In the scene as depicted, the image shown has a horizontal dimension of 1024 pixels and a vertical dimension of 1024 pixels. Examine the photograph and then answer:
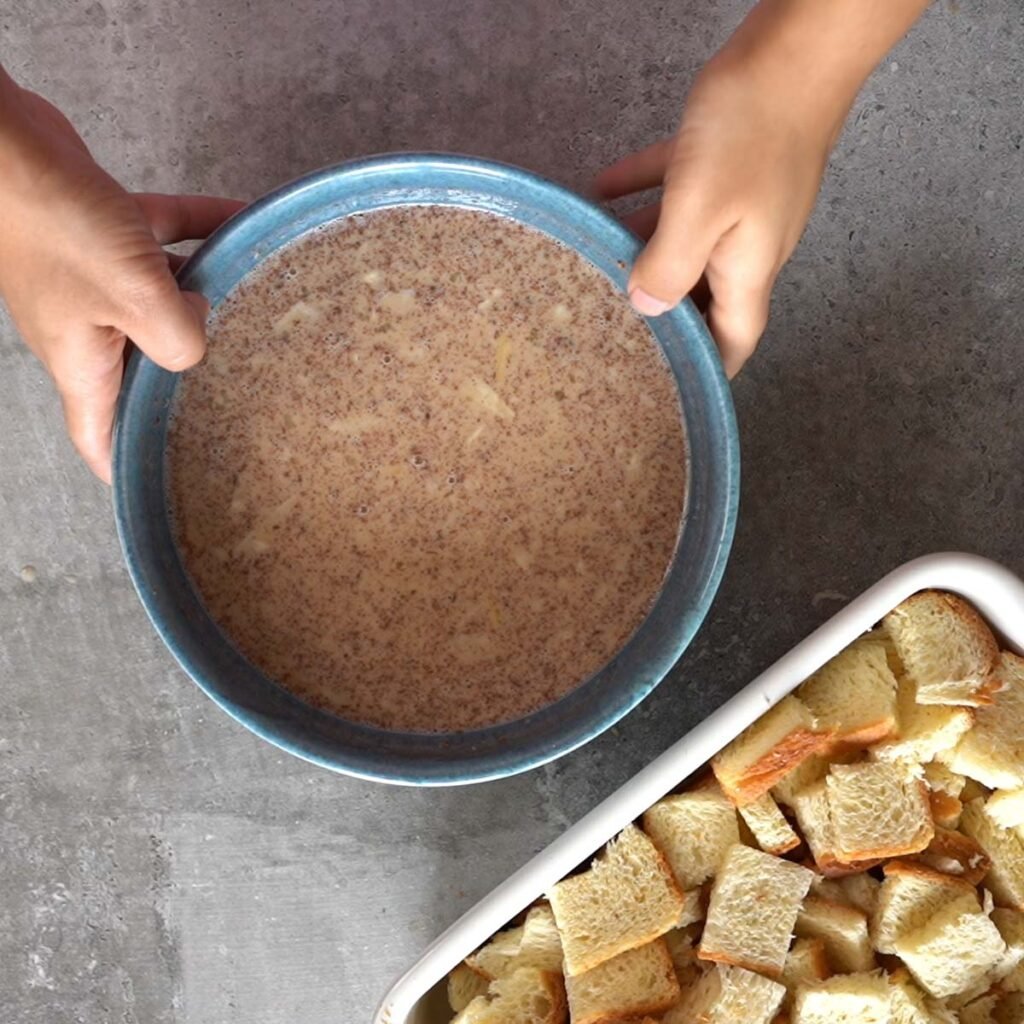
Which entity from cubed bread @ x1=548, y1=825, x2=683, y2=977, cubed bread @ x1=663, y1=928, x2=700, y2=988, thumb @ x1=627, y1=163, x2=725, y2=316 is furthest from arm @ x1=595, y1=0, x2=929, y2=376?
cubed bread @ x1=663, y1=928, x2=700, y2=988

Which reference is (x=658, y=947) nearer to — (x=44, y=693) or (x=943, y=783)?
(x=943, y=783)

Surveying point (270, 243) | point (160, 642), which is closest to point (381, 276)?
point (270, 243)

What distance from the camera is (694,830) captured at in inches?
46.4

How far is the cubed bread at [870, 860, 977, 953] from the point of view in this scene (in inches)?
44.9

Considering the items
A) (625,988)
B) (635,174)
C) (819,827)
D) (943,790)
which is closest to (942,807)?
(943,790)

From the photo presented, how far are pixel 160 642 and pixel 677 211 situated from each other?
0.71 m

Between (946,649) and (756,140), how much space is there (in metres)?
0.48

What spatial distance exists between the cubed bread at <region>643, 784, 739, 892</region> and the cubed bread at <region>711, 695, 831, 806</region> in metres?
0.03

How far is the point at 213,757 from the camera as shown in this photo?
1336mm

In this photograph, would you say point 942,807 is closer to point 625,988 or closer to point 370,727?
point 625,988

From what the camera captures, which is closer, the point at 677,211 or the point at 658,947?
the point at 677,211

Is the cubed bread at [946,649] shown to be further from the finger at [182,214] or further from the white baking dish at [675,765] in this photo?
the finger at [182,214]

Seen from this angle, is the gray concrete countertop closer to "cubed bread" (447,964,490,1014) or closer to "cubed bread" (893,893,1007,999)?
"cubed bread" (447,964,490,1014)

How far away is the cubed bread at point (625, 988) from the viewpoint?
1.12 m
